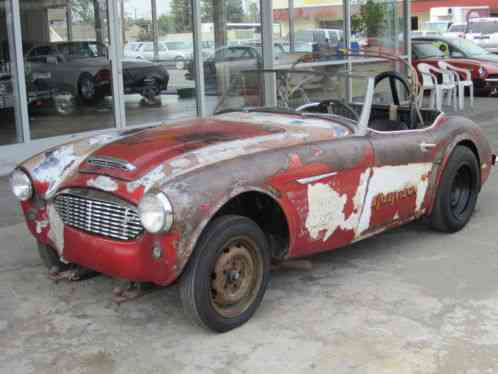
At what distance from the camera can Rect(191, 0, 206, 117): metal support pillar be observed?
35.8ft

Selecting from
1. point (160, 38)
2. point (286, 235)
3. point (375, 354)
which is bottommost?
point (375, 354)

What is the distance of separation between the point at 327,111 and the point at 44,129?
4.71 meters

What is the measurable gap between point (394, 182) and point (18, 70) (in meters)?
5.34

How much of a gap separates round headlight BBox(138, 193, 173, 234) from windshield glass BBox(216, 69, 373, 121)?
1.86 meters

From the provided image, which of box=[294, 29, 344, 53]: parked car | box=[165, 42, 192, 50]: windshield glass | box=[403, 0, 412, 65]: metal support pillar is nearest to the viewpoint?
box=[165, 42, 192, 50]: windshield glass

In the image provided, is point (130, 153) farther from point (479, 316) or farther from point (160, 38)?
point (160, 38)

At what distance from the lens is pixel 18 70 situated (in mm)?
8680

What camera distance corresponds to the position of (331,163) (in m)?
4.64

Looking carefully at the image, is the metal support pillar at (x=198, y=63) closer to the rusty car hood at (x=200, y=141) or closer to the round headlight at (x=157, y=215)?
the rusty car hood at (x=200, y=141)

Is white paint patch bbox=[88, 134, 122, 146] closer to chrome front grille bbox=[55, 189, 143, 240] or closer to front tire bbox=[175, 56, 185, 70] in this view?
chrome front grille bbox=[55, 189, 143, 240]

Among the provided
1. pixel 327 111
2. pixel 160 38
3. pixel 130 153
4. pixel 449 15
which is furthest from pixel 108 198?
pixel 449 15

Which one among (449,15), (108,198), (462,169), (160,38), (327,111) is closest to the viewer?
(108,198)

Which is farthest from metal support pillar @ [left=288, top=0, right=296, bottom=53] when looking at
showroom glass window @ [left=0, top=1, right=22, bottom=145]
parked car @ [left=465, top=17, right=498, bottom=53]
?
parked car @ [left=465, top=17, right=498, bottom=53]

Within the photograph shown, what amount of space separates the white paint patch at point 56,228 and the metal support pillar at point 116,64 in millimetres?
5616
